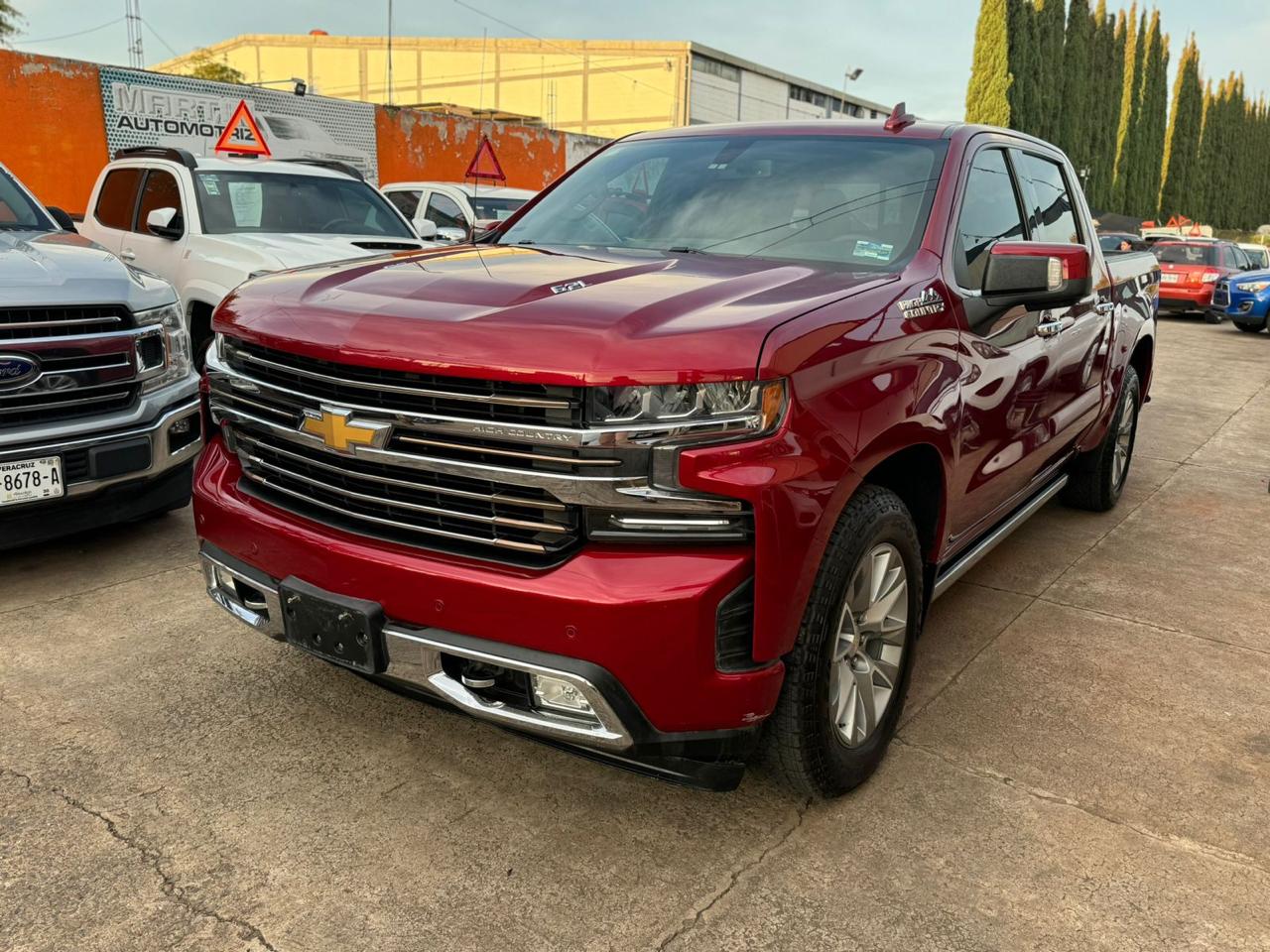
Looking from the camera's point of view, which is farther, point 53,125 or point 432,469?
point 53,125

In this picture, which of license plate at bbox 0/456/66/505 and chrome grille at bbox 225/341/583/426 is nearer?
chrome grille at bbox 225/341/583/426

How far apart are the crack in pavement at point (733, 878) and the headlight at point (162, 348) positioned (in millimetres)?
Result: 3270

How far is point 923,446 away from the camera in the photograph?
2.86m

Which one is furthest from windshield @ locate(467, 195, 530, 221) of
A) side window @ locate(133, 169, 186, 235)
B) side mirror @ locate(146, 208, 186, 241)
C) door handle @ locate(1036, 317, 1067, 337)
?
door handle @ locate(1036, 317, 1067, 337)

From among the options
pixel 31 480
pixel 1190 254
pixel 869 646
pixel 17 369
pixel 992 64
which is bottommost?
pixel 869 646

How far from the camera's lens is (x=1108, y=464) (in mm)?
5418

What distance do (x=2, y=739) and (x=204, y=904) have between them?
1114 millimetres

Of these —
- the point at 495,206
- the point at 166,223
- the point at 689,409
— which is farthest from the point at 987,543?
the point at 495,206

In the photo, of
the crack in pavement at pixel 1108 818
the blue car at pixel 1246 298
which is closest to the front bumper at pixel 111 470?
the crack in pavement at pixel 1108 818

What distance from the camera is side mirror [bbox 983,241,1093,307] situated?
2973 mm

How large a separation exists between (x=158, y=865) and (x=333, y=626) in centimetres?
70

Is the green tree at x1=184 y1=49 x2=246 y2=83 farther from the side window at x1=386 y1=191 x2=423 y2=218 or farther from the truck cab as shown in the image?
the truck cab

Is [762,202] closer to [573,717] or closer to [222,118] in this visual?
Result: [573,717]

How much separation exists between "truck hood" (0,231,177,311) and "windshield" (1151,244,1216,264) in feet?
60.6
